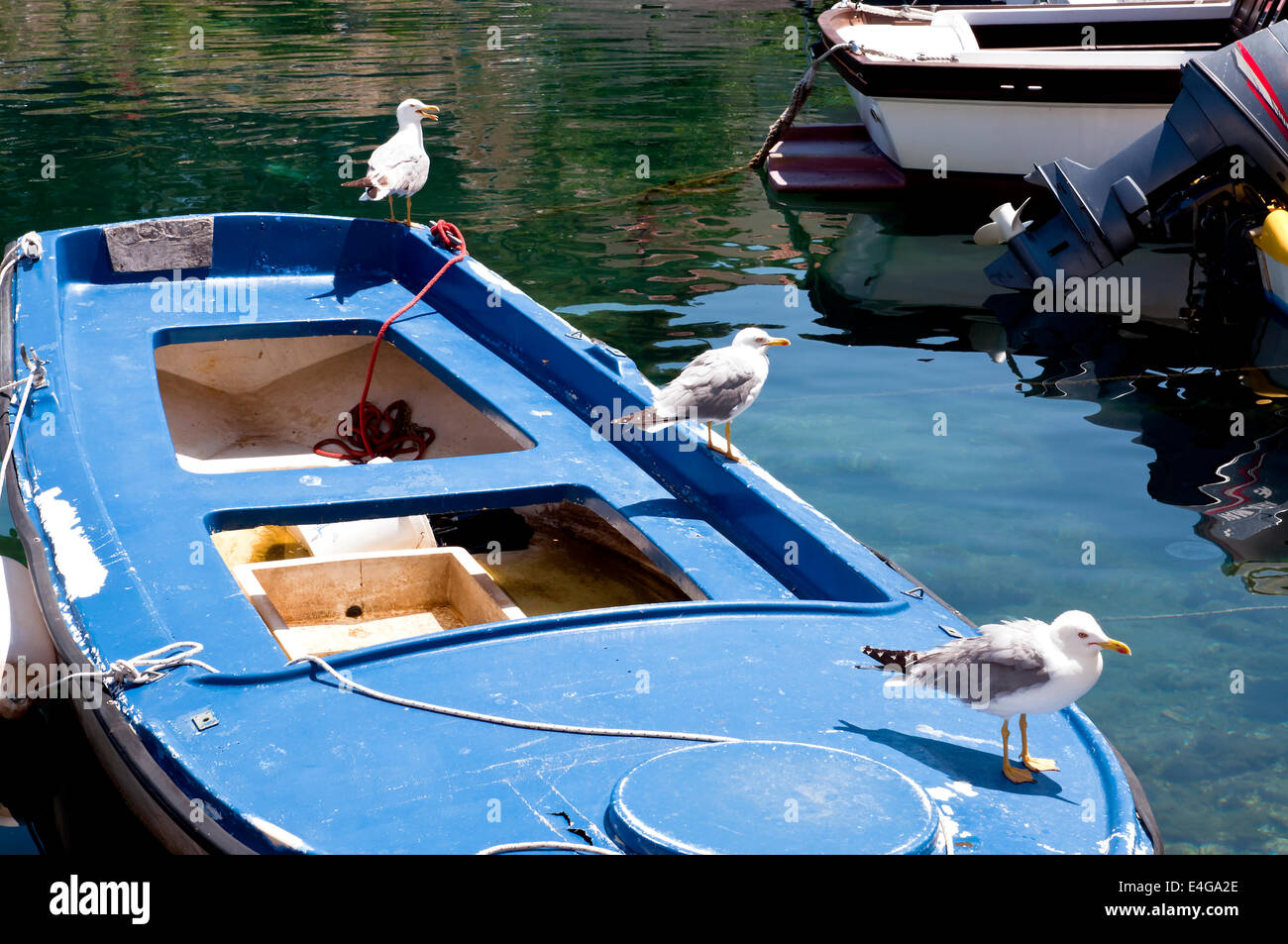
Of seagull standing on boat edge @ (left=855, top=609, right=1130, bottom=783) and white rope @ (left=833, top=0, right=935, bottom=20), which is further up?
white rope @ (left=833, top=0, right=935, bottom=20)

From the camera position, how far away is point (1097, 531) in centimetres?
593

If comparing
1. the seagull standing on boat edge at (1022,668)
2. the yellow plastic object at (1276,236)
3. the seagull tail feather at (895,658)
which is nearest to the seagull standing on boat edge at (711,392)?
the seagull tail feather at (895,658)

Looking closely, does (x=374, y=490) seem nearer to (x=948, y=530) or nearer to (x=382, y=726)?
(x=382, y=726)

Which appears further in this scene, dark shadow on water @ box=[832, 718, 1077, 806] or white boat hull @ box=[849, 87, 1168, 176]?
white boat hull @ box=[849, 87, 1168, 176]

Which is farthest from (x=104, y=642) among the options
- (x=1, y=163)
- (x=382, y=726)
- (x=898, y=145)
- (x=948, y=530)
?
(x=1, y=163)

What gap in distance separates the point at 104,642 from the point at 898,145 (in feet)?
29.8

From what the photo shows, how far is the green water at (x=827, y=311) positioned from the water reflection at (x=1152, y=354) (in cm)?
3

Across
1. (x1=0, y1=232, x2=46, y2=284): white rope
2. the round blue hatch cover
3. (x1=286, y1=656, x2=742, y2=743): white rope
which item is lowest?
(x1=286, y1=656, x2=742, y2=743): white rope

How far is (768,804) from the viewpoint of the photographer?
260 cm

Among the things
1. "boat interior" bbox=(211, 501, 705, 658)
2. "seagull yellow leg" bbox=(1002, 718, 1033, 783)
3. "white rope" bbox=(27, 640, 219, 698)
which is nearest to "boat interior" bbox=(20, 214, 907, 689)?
"boat interior" bbox=(211, 501, 705, 658)

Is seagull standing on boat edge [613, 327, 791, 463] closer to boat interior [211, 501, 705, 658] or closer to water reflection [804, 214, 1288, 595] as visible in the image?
boat interior [211, 501, 705, 658]

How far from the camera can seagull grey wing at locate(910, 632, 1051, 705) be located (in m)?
2.87

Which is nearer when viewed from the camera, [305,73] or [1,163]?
[1,163]

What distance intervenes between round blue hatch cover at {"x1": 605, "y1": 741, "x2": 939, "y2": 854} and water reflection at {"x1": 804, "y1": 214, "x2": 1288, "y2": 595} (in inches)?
138
